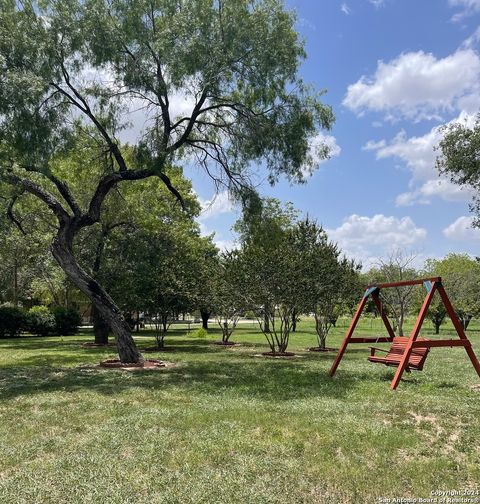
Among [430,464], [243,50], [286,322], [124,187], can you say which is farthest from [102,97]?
[430,464]

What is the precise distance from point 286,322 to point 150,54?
981 centimetres

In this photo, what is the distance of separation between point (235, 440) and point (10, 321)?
25726 millimetres

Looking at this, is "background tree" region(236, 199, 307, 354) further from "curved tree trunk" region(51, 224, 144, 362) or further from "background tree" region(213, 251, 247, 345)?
"curved tree trunk" region(51, 224, 144, 362)

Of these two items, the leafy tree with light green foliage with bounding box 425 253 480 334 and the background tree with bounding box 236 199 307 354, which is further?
the leafy tree with light green foliage with bounding box 425 253 480 334

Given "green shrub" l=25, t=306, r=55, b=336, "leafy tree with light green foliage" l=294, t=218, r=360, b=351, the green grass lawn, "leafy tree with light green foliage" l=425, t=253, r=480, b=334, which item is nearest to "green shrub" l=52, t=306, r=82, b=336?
"green shrub" l=25, t=306, r=55, b=336

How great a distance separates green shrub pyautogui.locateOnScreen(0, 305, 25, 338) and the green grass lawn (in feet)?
63.9

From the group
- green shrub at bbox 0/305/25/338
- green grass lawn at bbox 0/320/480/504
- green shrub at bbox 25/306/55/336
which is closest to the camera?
green grass lawn at bbox 0/320/480/504

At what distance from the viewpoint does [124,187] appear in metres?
19.0

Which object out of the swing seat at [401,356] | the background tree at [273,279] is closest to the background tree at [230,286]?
the background tree at [273,279]

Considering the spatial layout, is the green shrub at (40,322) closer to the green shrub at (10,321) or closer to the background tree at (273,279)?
the green shrub at (10,321)

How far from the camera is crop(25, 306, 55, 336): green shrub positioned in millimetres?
28978

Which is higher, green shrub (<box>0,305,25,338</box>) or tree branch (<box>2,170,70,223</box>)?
tree branch (<box>2,170,70,223</box>)

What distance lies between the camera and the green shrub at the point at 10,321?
90.3 ft

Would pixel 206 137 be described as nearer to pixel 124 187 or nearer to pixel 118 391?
pixel 124 187
